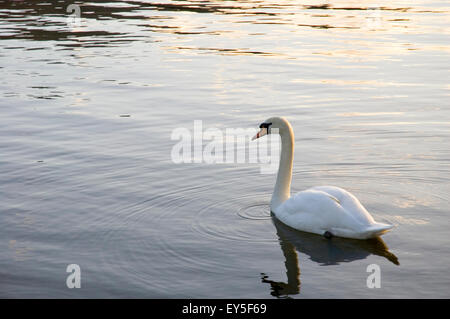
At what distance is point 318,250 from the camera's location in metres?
9.56

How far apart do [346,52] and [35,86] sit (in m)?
10.8

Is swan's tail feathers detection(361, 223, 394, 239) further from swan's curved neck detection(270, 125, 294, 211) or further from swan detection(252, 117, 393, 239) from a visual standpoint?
swan's curved neck detection(270, 125, 294, 211)

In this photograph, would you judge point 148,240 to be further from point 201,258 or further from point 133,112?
A: point 133,112

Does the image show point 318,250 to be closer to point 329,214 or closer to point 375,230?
point 329,214

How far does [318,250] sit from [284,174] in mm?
1767

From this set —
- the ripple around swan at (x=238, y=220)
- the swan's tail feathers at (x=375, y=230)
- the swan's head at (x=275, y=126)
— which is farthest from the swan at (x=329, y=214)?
the swan's head at (x=275, y=126)

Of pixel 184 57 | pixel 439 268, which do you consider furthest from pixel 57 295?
pixel 184 57

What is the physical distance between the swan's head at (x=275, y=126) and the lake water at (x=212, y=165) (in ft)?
3.73

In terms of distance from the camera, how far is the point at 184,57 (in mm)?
25312

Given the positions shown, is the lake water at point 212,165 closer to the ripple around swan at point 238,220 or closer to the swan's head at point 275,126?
the ripple around swan at point 238,220

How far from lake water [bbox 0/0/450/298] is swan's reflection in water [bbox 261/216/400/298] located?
33mm

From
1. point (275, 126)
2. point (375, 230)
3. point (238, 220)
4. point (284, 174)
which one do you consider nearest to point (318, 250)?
point (375, 230)

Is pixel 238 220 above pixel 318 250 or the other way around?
above

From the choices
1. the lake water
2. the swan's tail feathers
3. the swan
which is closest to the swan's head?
the swan
